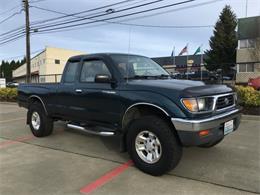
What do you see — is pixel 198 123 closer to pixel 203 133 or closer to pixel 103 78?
pixel 203 133

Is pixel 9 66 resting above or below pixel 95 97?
above

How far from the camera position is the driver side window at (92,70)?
513cm

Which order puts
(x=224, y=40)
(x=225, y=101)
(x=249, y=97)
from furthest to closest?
(x=224, y=40) → (x=249, y=97) → (x=225, y=101)

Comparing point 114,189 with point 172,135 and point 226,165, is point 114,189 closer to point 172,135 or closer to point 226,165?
point 172,135

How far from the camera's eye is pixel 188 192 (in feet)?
11.6

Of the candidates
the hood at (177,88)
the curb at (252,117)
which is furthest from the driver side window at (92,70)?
the curb at (252,117)

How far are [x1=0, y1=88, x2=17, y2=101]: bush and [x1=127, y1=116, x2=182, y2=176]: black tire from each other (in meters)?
14.9

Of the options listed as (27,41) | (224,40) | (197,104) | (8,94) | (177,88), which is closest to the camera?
(197,104)

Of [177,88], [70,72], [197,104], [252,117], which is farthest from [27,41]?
[197,104]

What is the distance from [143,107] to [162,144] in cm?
73

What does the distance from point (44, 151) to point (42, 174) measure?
4.36 ft

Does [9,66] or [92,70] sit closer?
[92,70]

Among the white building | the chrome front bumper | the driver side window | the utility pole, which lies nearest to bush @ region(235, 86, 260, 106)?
the chrome front bumper

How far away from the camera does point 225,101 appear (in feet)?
14.1
